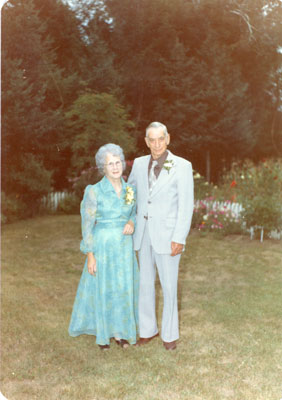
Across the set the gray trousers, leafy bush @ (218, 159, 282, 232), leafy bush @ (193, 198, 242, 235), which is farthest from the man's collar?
leafy bush @ (193, 198, 242, 235)

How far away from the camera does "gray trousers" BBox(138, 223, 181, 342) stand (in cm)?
448

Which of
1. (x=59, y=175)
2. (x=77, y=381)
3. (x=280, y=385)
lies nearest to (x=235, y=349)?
(x=280, y=385)

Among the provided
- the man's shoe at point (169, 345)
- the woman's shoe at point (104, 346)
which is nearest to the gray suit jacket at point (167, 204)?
the man's shoe at point (169, 345)

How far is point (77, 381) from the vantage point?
4121 mm

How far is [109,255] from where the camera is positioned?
4.52m

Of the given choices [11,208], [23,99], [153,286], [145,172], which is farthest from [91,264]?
[23,99]

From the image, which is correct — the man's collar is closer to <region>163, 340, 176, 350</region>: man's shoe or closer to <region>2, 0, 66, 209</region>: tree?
<region>163, 340, 176, 350</region>: man's shoe

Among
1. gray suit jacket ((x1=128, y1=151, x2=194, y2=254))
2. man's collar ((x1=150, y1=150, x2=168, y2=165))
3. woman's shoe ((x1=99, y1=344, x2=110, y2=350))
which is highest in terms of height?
man's collar ((x1=150, y1=150, x2=168, y2=165))

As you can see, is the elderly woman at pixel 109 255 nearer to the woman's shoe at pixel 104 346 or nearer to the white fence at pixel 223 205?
the woman's shoe at pixel 104 346

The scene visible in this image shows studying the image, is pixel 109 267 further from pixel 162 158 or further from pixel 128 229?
pixel 162 158

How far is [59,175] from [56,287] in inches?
504

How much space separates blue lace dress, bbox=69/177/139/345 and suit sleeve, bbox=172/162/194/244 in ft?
1.73

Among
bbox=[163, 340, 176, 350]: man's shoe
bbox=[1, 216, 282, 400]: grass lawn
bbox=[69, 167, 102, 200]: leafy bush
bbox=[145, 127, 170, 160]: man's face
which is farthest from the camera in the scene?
bbox=[69, 167, 102, 200]: leafy bush

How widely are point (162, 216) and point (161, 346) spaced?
1.53 meters
